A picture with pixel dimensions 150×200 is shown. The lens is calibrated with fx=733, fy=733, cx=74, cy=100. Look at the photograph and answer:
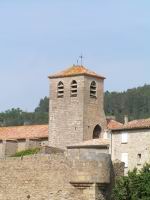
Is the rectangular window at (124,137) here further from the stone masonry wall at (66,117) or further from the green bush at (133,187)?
the stone masonry wall at (66,117)

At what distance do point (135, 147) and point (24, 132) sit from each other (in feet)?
83.7

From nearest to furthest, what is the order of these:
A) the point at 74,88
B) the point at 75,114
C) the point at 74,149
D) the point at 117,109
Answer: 1. the point at 74,149
2. the point at 75,114
3. the point at 74,88
4. the point at 117,109

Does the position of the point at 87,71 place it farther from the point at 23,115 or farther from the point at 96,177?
the point at 23,115

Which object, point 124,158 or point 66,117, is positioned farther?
point 66,117

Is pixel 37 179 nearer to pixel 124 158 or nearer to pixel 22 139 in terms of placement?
pixel 124 158

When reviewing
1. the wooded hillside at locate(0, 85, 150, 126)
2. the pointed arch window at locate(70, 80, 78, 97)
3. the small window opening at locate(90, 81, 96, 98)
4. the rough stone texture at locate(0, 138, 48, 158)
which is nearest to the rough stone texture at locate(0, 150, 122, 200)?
the rough stone texture at locate(0, 138, 48, 158)

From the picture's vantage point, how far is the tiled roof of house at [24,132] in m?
71.0

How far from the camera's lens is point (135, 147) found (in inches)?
1907

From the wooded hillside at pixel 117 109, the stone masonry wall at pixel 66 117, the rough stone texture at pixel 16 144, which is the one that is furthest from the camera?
the wooded hillside at pixel 117 109

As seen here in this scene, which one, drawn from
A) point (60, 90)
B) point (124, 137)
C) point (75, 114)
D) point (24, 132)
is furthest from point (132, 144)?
point (24, 132)

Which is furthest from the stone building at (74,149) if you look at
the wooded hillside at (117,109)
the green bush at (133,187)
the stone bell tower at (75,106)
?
the wooded hillside at (117,109)

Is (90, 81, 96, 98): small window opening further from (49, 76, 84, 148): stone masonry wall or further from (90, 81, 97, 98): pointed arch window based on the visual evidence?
(49, 76, 84, 148): stone masonry wall

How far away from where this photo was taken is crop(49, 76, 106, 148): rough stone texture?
67938 mm

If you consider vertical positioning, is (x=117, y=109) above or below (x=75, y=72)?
above
